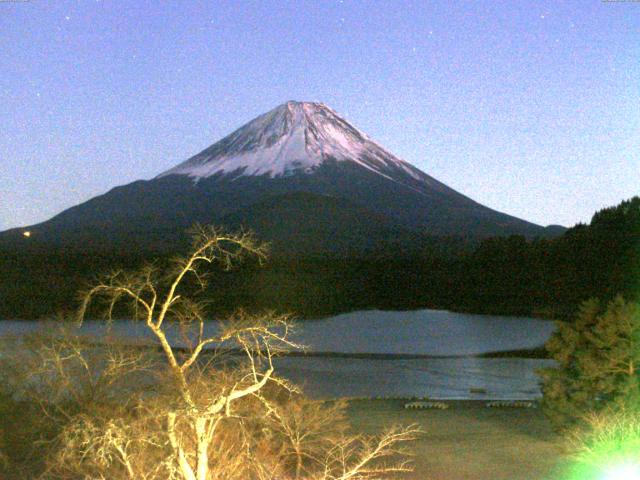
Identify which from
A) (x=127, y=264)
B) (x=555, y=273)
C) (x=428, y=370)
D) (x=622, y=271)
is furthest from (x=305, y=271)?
(x=428, y=370)

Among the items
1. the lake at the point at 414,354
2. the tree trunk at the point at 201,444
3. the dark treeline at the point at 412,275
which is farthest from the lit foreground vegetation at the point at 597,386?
the dark treeline at the point at 412,275

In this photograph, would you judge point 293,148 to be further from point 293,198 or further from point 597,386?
point 597,386

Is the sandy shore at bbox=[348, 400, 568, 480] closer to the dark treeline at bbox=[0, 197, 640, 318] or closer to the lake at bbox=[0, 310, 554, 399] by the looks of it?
the lake at bbox=[0, 310, 554, 399]

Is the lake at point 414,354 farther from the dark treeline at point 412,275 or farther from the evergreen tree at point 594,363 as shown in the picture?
the evergreen tree at point 594,363

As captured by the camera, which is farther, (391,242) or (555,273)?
(391,242)

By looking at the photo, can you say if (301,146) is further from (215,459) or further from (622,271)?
(215,459)

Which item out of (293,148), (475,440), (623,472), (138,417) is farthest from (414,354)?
(293,148)
